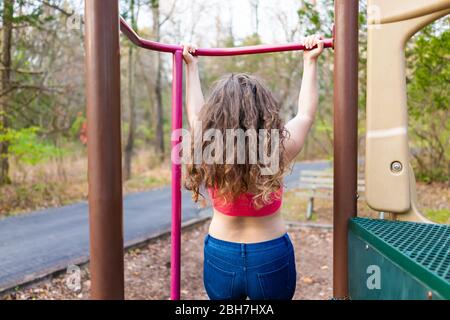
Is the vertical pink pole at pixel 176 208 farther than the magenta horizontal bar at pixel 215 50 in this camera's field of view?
Yes

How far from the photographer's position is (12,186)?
7859mm

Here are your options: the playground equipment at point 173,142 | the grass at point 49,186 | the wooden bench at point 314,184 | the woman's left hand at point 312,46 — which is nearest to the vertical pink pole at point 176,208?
the playground equipment at point 173,142

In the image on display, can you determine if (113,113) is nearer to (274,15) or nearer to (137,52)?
(274,15)

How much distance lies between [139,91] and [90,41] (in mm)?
16835

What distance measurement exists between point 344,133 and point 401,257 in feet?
2.05

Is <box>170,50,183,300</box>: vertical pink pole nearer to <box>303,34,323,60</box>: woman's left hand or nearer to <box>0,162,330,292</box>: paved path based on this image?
<box>303,34,323,60</box>: woman's left hand

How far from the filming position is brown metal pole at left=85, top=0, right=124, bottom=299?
1.17m

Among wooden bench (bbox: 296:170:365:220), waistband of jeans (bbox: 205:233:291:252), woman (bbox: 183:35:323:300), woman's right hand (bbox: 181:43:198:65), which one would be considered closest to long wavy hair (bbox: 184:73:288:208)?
woman (bbox: 183:35:323:300)

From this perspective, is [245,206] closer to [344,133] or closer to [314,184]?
[344,133]

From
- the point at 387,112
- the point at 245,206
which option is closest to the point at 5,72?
the point at 245,206

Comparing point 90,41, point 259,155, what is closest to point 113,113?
point 90,41

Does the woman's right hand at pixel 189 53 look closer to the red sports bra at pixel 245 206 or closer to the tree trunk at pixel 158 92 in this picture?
the red sports bra at pixel 245 206

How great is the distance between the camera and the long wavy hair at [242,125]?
1358 mm

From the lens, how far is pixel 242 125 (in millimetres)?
1368
